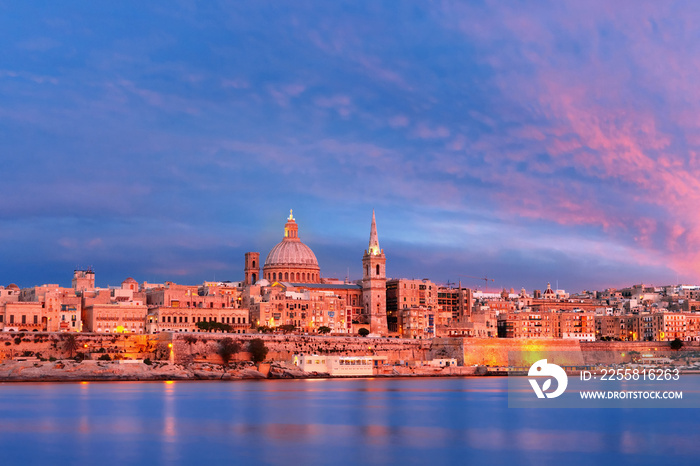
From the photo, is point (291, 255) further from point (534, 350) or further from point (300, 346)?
point (534, 350)

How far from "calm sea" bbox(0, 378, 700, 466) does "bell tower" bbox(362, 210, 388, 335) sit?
4185 centimetres

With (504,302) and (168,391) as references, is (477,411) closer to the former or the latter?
(168,391)

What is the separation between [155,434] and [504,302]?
78044mm

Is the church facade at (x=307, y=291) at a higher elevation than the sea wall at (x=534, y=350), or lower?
higher

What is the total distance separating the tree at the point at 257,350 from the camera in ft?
221

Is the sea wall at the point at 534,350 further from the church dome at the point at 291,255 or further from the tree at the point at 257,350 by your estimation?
the church dome at the point at 291,255

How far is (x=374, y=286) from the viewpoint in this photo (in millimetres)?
88625

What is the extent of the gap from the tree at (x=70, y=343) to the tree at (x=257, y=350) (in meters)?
11.1

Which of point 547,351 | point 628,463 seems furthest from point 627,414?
point 547,351

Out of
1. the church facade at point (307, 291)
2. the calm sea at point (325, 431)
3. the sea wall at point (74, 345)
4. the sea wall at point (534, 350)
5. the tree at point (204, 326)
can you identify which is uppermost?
the church facade at point (307, 291)

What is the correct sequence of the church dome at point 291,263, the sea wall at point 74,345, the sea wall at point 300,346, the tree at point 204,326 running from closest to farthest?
the sea wall at point 74,345, the sea wall at point 300,346, the tree at point 204,326, the church dome at point 291,263

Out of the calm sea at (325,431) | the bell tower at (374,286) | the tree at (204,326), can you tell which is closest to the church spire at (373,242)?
the bell tower at (374,286)

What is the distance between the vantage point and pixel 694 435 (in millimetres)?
29172

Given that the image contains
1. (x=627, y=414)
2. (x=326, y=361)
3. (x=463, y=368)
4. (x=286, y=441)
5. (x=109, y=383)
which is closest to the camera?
(x=286, y=441)
